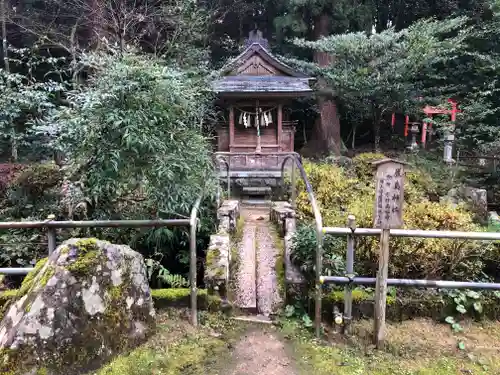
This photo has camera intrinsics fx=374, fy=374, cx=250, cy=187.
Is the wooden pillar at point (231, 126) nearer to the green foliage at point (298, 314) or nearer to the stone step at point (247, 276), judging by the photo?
the stone step at point (247, 276)

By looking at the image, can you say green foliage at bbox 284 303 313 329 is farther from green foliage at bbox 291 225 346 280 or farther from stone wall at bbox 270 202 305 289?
green foliage at bbox 291 225 346 280

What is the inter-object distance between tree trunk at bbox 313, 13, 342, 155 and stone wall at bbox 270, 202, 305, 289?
10.8m

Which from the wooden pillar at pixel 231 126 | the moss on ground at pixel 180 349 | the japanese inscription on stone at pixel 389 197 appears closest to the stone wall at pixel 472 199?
the japanese inscription on stone at pixel 389 197

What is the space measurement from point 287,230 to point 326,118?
1286 centimetres

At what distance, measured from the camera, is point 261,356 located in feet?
10.3

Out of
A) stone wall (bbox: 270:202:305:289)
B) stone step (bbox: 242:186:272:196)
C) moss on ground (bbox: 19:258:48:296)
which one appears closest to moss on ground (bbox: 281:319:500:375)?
stone wall (bbox: 270:202:305:289)

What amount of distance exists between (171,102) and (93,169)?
1104 mm

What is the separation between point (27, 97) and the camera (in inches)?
314

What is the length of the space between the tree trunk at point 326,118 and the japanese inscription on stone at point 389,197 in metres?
13.6

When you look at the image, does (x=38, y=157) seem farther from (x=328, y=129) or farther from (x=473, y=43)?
(x=473, y=43)

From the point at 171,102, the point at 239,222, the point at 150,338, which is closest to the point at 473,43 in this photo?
the point at 239,222

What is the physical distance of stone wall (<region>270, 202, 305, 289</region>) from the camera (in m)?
3.88

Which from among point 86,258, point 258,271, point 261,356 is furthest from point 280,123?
point 86,258

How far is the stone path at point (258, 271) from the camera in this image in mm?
3938
